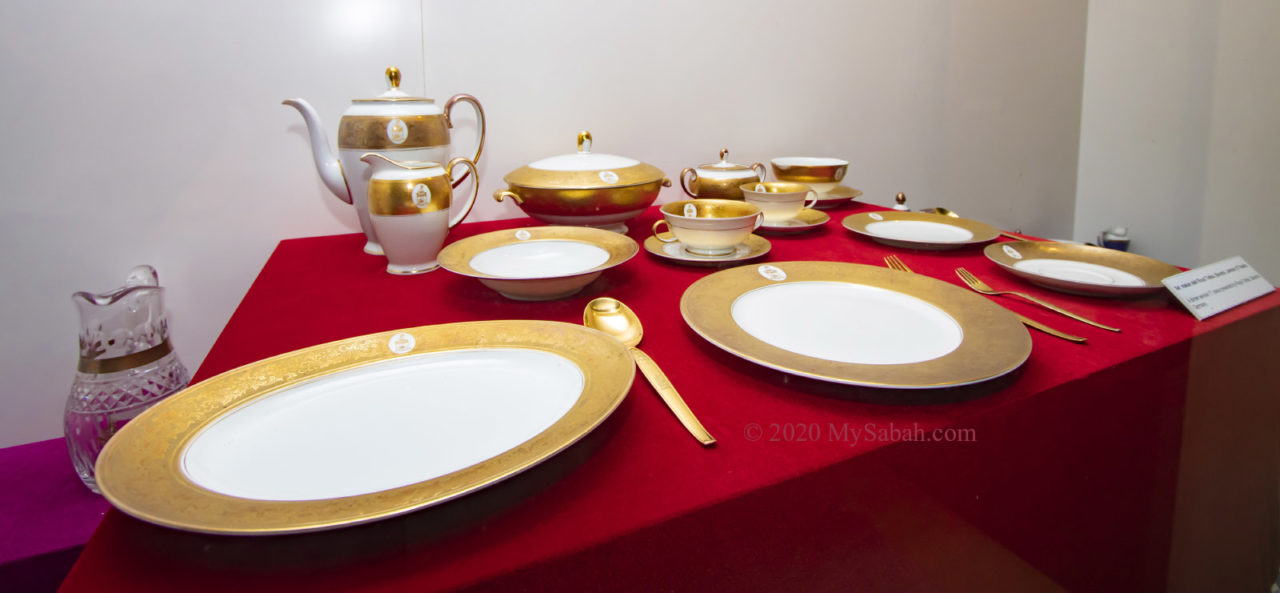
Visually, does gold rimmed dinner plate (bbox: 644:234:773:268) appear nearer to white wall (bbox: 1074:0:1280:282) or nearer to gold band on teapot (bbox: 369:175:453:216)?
gold band on teapot (bbox: 369:175:453:216)

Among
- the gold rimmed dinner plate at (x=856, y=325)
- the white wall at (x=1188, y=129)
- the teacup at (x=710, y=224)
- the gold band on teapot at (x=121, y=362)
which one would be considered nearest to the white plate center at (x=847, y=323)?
the gold rimmed dinner plate at (x=856, y=325)

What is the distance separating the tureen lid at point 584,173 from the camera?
84cm

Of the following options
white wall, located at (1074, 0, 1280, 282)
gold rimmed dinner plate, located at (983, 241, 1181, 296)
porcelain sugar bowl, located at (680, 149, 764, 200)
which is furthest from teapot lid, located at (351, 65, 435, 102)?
white wall, located at (1074, 0, 1280, 282)

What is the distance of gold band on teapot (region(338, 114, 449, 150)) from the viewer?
2.52ft

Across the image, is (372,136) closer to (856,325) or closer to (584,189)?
(584,189)

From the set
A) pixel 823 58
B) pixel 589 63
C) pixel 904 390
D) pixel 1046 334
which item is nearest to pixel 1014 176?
pixel 823 58

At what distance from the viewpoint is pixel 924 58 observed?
60.5 inches

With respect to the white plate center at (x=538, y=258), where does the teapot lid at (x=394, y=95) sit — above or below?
above

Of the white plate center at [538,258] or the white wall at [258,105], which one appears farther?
the white wall at [258,105]

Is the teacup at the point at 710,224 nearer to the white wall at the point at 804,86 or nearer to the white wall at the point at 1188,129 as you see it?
the white wall at the point at 804,86

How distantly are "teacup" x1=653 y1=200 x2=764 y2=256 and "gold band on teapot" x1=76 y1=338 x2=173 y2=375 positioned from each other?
0.59 meters

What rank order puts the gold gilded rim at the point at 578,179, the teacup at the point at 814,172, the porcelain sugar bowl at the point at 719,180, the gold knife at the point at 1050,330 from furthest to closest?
the teacup at the point at 814,172 → the porcelain sugar bowl at the point at 719,180 → the gold gilded rim at the point at 578,179 → the gold knife at the point at 1050,330

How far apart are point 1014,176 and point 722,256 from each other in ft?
4.88

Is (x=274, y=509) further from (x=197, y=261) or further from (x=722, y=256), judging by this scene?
(x=197, y=261)
